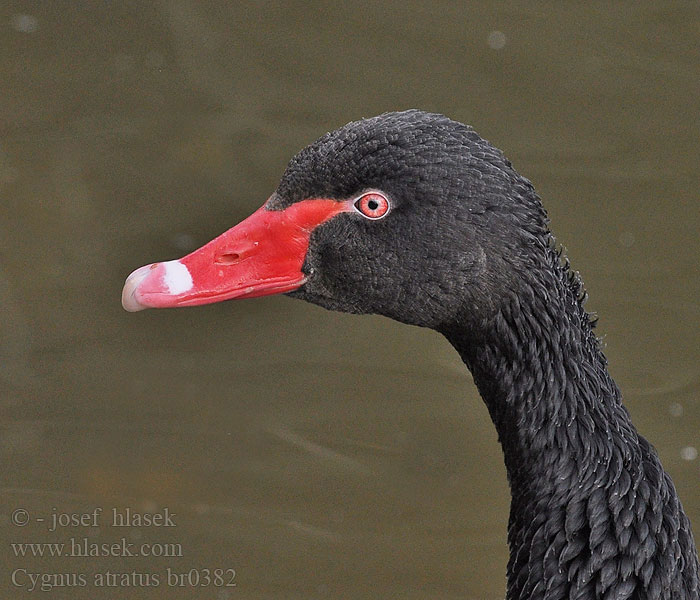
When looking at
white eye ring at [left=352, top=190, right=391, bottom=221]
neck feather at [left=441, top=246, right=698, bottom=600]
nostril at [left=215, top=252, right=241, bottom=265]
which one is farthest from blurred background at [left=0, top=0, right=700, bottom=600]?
white eye ring at [left=352, top=190, right=391, bottom=221]

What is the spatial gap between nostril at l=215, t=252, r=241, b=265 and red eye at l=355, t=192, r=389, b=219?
44 centimetres

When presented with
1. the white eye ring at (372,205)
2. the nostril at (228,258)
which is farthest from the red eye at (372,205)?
→ the nostril at (228,258)

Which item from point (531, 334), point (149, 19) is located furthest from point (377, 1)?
point (531, 334)

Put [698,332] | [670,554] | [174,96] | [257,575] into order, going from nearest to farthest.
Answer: [670,554], [257,575], [698,332], [174,96]

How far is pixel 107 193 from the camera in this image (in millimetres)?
7199

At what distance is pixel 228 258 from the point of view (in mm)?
3641

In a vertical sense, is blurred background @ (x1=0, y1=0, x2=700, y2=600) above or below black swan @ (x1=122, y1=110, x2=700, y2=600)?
above

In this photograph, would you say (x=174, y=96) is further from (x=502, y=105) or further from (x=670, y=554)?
(x=670, y=554)

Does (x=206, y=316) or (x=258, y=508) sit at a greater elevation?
(x=206, y=316)

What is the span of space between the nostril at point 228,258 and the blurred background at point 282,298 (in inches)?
113

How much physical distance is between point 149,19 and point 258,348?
2.39 metres

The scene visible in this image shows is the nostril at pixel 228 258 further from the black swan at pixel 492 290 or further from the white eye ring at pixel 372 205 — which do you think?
the white eye ring at pixel 372 205

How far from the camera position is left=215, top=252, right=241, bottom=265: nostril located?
3.63 meters

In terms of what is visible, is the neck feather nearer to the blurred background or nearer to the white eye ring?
the white eye ring
